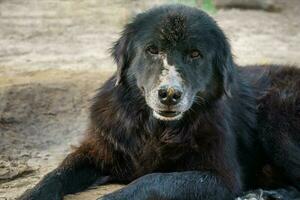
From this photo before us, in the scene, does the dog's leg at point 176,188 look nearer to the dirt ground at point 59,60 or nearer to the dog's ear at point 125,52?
the dirt ground at point 59,60

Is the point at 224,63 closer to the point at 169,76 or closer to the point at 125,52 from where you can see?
the point at 169,76

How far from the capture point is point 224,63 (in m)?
5.88

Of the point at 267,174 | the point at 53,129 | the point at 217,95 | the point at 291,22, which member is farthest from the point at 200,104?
the point at 291,22

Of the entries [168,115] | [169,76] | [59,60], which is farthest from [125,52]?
[59,60]

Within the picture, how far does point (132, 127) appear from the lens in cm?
588

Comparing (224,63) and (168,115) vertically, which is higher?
(224,63)

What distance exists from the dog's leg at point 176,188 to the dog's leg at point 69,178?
1.56 feet

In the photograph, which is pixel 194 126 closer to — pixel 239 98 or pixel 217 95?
pixel 217 95

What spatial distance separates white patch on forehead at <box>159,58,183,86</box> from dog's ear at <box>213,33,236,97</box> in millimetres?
551

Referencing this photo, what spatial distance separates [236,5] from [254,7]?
0.37 m

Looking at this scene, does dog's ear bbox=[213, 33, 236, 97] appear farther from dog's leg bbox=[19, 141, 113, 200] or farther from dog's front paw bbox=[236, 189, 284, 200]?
dog's leg bbox=[19, 141, 113, 200]

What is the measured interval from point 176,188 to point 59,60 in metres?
5.46

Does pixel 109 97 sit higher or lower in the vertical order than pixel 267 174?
higher

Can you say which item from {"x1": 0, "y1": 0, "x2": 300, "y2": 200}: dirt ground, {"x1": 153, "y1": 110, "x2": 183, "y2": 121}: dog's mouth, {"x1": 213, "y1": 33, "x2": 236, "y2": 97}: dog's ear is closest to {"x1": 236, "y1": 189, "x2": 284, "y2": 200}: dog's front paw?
{"x1": 213, "y1": 33, "x2": 236, "y2": 97}: dog's ear
